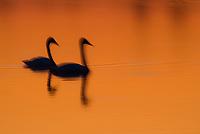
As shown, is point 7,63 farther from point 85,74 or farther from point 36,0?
point 36,0

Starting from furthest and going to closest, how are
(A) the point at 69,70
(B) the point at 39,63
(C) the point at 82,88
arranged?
(B) the point at 39,63 < (A) the point at 69,70 < (C) the point at 82,88

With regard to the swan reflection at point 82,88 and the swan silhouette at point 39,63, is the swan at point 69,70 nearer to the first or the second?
the swan reflection at point 82,88

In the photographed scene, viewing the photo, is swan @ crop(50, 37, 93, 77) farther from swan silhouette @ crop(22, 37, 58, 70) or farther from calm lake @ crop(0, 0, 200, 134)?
swan silhouette @ crop(22, 37, 58, 70)

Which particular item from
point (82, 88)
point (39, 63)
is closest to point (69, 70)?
point (39, 63)

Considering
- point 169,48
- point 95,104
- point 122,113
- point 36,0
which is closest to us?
point 122,113

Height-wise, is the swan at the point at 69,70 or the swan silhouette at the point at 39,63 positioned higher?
the swan silhouette at the point at 39,63

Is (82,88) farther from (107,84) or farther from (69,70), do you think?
(69,70)

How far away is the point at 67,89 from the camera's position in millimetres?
11758

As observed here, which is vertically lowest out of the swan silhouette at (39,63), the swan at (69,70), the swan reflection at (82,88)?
the swan reflection at (82,88)

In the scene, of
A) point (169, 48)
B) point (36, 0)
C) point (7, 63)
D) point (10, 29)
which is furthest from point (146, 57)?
point (36, 0)

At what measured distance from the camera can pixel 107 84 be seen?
39.9 ft

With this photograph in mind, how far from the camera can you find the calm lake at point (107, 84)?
9.00 metres

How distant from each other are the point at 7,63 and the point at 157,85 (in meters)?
4.50

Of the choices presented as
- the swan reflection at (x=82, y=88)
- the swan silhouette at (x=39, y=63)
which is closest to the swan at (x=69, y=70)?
the swan reflection at (x=82, y=88)
